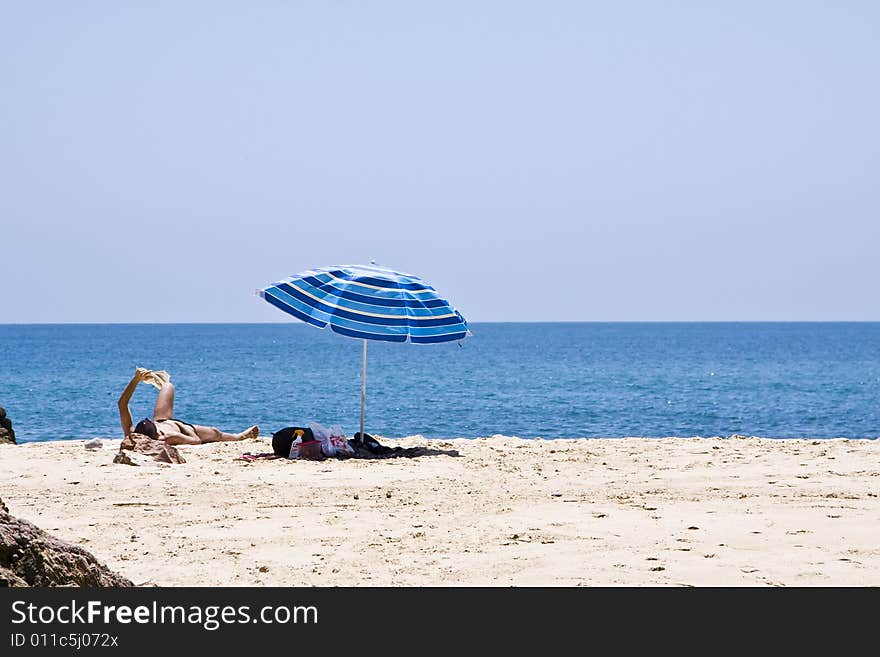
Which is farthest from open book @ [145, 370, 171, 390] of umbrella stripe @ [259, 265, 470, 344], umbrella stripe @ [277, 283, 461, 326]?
umbrella stripe @ [277, 283, 461, 326]

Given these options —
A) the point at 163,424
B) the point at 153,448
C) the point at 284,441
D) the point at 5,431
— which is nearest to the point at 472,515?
the point at 284,441

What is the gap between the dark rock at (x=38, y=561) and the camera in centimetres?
446

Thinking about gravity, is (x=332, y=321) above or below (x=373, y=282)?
below

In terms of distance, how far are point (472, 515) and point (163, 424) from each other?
6370 mm

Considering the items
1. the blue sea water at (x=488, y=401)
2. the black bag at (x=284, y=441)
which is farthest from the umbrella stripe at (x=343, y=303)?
the blue sea water at (x=488, y=401)

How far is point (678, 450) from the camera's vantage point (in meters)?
13.6

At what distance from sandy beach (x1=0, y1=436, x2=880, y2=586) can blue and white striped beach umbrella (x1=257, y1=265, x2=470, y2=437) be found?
160cm

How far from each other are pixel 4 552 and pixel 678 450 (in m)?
10.4

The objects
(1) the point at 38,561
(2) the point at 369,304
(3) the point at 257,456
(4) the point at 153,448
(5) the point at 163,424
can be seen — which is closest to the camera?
(1) the point at 38,561

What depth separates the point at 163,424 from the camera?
13742mm

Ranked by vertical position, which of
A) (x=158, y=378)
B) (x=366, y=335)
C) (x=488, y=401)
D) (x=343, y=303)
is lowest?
(x=488, y=401)

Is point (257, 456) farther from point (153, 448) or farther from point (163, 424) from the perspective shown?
point (163, 424)

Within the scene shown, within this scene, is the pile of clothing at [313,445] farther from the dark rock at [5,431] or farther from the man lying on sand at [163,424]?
the dark rock at [5,431]

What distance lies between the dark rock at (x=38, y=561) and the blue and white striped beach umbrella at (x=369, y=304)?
7.88 meters
